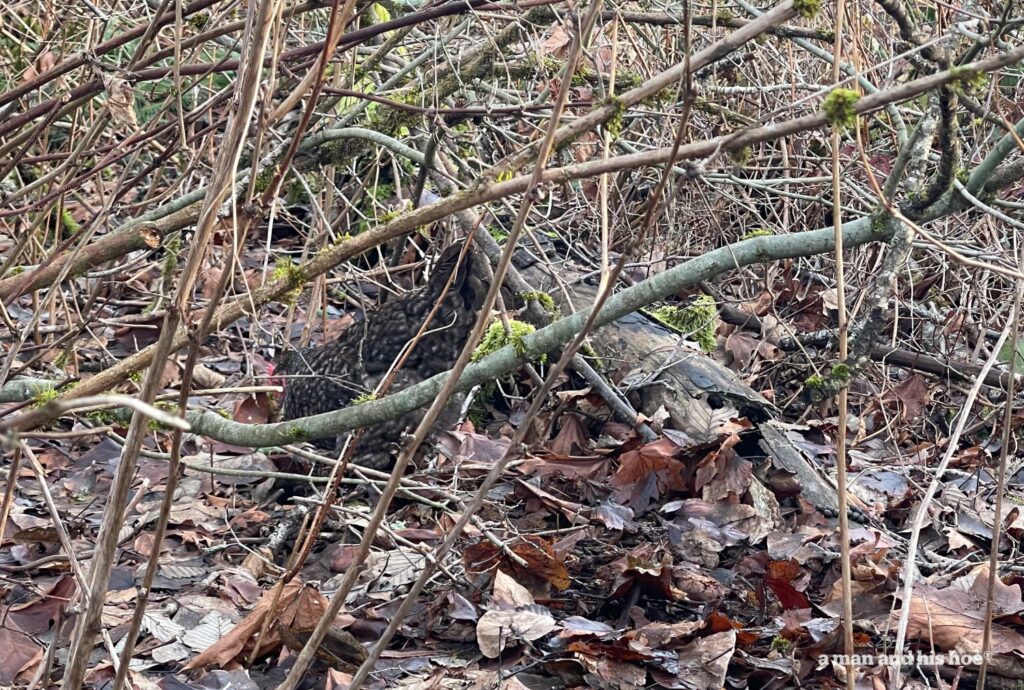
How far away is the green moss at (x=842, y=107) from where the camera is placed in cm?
138

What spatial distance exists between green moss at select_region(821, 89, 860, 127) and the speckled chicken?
2.84 meters

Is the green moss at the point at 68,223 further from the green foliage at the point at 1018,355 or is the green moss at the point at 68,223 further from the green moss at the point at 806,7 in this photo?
the green foliage at the point at 1018,355

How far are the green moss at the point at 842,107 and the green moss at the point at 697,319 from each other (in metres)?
2.99

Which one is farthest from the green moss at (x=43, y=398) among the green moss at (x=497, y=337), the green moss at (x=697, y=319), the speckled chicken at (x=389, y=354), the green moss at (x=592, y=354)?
the green moss at (x=697, y=319)

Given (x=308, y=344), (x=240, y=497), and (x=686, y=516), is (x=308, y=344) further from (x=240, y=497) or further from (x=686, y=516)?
(x=686, y=516)

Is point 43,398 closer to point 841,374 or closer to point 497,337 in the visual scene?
point 497,337

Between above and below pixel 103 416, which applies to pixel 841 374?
above

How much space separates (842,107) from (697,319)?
3.20m

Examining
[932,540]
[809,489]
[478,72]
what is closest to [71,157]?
[478,72]

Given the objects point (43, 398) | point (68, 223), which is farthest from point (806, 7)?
point (68, 223)

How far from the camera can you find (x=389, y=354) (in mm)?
4410

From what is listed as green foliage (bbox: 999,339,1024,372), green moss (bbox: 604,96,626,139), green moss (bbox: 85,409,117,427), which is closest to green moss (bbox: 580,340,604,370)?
green foliage (bbox: 999,339,1024,372)

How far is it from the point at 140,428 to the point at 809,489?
2.62 meters

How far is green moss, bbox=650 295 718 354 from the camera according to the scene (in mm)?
4414
